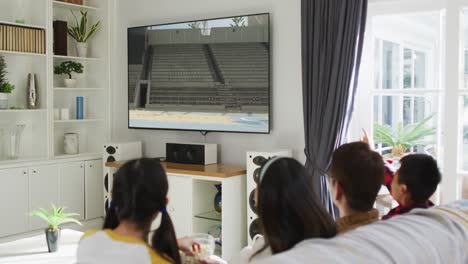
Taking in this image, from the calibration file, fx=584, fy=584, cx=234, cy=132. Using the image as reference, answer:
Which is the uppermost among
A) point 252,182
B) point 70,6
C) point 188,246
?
point 70,6

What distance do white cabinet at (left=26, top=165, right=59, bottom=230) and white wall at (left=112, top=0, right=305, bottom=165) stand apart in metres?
0.89

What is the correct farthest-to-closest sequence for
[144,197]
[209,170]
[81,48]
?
A: [81,48] < [209,170] < [144,197]

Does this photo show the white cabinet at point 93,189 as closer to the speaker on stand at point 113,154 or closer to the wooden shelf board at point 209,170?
the speaker on stand at point 113,154

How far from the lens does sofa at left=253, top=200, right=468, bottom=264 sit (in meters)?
1.15

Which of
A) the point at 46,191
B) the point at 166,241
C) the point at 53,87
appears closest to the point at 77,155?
the point at 46,191

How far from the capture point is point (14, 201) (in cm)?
519

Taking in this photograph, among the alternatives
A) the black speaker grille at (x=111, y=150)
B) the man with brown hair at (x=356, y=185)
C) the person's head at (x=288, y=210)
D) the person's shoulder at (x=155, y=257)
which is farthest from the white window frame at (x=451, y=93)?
the black speaker grille at (x=111, y=150)

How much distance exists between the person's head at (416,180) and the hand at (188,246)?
83cm

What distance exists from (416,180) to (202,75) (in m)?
3.27

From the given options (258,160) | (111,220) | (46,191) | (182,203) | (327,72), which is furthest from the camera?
(46,191)

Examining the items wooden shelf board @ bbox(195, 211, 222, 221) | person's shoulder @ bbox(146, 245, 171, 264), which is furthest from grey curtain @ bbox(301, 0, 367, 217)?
person's shoulder @ bbox(146, 245, 171, 264)

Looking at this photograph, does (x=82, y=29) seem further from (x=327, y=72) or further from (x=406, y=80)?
(x=406, y=80)

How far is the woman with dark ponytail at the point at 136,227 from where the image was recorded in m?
1.78

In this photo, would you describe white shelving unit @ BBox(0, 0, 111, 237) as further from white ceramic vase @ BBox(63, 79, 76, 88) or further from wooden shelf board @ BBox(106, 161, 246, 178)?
wooden shelf board @ BBox(106, 161, 246, 178)
